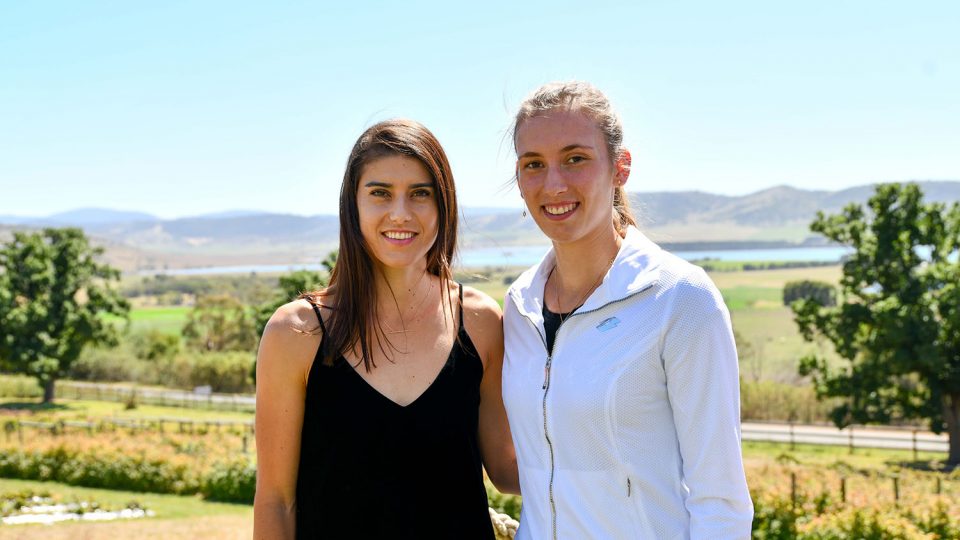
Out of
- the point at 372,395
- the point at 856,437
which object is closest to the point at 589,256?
the point at 372,395

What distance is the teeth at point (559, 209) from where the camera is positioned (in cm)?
284

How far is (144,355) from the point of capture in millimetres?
74500

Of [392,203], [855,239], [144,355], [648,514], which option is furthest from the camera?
[144,355]

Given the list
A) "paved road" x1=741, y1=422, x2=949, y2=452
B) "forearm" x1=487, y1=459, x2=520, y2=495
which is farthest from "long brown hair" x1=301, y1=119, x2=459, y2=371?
"paved road" x1=741, y1=422, x2=949, y2=452

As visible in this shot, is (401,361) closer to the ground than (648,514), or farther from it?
farther from it

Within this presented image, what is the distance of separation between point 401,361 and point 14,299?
5441cm

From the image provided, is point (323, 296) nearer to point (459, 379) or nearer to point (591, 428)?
point (459, 379)

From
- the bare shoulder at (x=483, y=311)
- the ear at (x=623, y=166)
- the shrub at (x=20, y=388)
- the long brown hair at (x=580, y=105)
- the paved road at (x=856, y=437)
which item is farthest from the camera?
the shrub at (x=20, y=388)

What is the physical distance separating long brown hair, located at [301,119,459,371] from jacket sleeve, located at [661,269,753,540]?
104cm

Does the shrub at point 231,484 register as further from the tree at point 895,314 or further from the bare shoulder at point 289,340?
the tree at point 895,314

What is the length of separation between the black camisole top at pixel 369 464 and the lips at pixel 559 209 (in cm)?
79

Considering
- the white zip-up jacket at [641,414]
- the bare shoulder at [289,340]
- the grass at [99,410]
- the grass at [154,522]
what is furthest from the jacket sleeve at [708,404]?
the grass at [99,410]

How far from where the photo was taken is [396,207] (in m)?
3.03

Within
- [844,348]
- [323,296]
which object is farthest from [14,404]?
[323,296]
